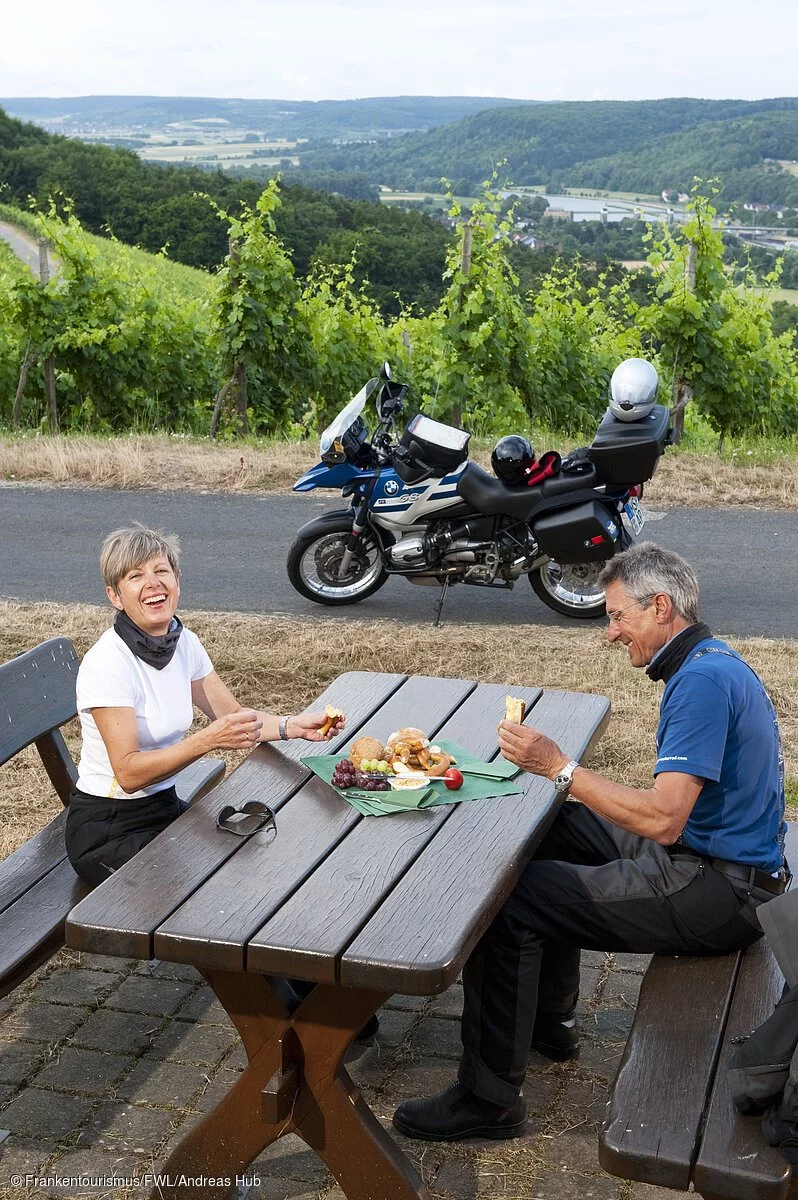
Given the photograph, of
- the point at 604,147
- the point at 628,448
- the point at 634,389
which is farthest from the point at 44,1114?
the point at 604,147

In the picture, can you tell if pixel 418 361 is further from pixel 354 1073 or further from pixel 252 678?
pixel 354 1073

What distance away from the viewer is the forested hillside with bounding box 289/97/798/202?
66.7 metres

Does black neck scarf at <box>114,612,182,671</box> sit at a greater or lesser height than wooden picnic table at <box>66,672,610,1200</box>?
greater

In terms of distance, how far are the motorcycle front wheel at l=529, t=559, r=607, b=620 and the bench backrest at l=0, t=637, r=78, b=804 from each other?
12.3 ft

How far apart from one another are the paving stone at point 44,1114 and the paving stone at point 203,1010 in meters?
0.46

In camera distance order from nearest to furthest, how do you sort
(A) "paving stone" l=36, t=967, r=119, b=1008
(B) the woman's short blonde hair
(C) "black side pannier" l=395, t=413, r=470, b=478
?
(B) the woman's short blonde hair
(A) "paving stone" l=36, t=967, r=119, b=1008
(C) "black side pannier" l=395, t=413, r=470, b=478

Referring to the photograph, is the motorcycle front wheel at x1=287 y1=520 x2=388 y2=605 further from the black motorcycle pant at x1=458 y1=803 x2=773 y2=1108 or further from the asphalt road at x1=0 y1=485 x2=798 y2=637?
the black motorcycle pant at x1=458 y1=803 x2=773 y2=1108

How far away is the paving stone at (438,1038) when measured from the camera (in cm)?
356

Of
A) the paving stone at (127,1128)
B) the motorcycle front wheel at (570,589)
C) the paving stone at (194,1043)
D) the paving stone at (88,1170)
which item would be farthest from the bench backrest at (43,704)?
the motorcycle front wheel at (570,589)

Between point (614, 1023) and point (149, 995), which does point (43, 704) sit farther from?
point (614, 1023)

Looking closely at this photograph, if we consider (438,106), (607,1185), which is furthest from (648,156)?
(438,106)

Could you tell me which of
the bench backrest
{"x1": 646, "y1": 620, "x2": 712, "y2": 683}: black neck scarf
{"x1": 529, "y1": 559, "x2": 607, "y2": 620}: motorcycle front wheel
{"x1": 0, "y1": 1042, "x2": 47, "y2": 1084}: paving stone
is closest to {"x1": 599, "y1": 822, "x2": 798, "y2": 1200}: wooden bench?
{"x1": 646, "y1": 620, "x2": 712, "y2": 683}: black neck scarf

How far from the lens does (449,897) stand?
111 inches

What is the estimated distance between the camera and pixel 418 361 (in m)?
16.7
